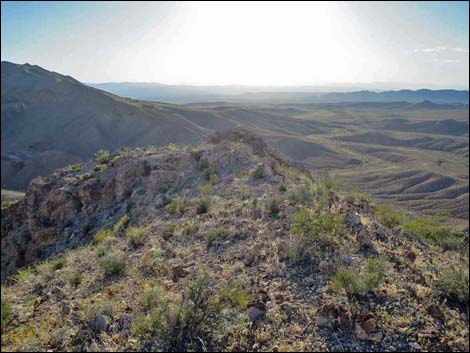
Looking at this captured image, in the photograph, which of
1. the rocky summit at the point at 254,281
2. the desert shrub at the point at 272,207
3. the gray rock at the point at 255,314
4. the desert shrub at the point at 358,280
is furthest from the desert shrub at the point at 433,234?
the gray rock at the point at 255,314

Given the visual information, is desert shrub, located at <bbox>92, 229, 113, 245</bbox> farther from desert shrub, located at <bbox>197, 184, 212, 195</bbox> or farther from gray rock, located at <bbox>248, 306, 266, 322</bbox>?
gray rock, located at <bbox>248, 306, 266, 322</bbox>

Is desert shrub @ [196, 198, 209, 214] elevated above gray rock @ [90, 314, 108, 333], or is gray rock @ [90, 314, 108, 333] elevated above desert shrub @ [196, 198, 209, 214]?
desert shrub @ [196, 198, 209, 214]

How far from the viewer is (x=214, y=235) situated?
666cm

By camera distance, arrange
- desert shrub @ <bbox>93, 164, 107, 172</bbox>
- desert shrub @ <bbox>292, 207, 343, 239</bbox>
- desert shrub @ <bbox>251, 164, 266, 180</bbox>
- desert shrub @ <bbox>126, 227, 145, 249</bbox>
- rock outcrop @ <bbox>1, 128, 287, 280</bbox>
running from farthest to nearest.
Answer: desert shrub @ <bbox>93, 164, 107, 172</bbox>
rock outcrop @ <bbox>1, 128, 287, 280</bbox>
desert shrub @ <bbox>251, 164, 266, 180</bbox>
desert shrub @ <bbox>126, 227, 145, 249</bbox>
desert shrub @ <bbox>292, 207, 343, 239</bbox>

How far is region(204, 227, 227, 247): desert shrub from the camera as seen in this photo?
259 inches

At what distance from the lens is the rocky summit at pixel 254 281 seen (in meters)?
3.68

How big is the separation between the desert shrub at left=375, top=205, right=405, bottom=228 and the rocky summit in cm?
3

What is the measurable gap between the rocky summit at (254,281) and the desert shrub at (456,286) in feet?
0.04

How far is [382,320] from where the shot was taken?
3.77 meters

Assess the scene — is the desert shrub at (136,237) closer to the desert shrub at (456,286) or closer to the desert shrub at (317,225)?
the desert shrub at (317,225)

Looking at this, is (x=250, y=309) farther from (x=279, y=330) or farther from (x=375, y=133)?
(x=375, y=133)

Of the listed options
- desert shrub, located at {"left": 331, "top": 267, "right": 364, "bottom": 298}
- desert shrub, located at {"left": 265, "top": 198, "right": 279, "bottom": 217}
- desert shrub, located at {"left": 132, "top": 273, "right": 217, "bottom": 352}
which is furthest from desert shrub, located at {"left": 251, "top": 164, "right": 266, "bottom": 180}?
desert shrub, located at {"left": 132, "top": 273, "right": 217, "bottom": 352}

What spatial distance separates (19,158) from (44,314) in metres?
55.6

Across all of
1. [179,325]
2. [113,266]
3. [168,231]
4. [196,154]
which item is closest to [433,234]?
[168,231]
